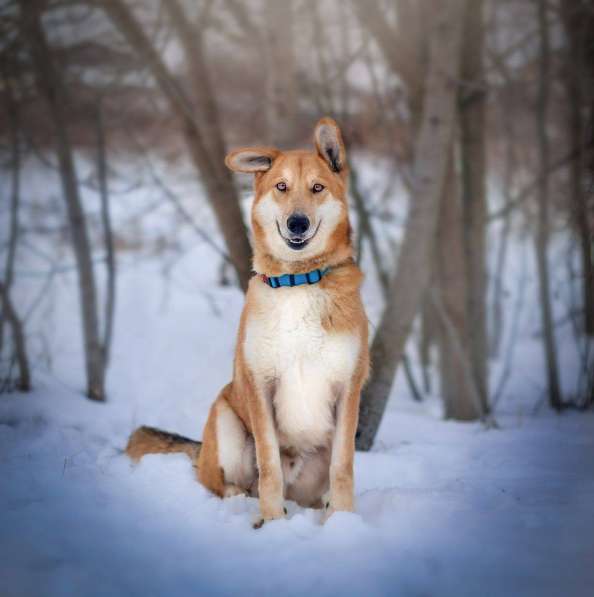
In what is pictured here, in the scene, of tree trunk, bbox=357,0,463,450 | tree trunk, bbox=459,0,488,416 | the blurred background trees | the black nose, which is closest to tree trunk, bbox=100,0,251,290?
the blurred background trees

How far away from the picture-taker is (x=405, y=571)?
7.07ft

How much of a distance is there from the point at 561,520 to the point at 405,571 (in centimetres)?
81

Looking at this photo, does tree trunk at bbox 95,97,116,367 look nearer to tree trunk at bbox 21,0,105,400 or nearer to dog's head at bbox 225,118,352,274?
tree trunk at bbox 21,0,105,400

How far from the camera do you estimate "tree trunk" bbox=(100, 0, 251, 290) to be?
518 centimetres

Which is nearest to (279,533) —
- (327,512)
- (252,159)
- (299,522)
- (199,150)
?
(299,522)

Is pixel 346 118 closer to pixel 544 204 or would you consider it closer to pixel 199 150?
pixel 199 150

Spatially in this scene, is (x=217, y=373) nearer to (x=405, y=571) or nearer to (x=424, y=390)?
(x=424, y=390)

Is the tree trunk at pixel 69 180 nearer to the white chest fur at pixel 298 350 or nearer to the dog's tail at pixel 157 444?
the dog's tail at pixel 157 444

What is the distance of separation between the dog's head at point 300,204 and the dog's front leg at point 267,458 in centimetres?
65

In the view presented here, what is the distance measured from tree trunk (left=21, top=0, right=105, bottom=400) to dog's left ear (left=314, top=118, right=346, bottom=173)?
3.80 meters

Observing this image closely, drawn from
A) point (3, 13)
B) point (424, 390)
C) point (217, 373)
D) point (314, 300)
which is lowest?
point (424, 390)

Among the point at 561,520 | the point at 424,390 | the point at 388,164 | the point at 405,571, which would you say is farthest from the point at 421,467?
the point at 388,164

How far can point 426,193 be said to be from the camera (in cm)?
476

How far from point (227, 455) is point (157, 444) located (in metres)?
0.68
